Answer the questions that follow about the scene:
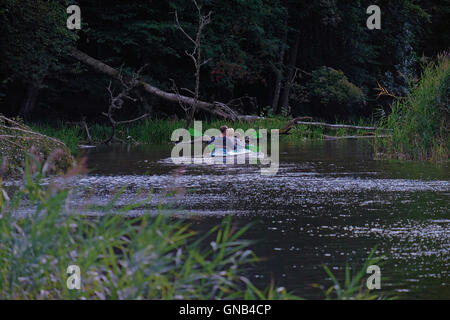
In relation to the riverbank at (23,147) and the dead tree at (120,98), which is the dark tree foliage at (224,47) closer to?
the dead tree at (120,98)

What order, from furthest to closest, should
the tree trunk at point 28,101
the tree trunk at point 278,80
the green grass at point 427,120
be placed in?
the tree trunk at point 278,80 < the tree trunk at point 28,101 < the green grass at point 427,120

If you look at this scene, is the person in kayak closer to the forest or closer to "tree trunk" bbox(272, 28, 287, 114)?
the forest

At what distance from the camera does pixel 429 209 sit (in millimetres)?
12461

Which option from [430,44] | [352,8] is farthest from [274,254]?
[430,44]

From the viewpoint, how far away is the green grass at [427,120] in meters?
20.1

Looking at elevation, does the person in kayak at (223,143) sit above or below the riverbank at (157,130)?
below

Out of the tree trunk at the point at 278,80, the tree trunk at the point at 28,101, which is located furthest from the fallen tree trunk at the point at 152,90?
the tree trunk at the point at 278,80

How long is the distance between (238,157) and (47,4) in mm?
9204

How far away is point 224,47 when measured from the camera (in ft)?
126

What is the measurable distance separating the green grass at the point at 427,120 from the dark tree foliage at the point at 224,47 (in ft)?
32.1

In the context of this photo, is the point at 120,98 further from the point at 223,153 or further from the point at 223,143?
the point at 223,153

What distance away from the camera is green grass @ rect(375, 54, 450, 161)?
20094 millimetres

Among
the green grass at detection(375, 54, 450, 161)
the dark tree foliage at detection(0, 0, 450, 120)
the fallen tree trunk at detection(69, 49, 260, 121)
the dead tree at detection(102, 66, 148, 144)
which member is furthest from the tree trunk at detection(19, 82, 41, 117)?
the green grass at detection(375, 54, 450, 161)

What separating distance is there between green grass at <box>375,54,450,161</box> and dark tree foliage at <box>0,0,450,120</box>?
9.77 meters
